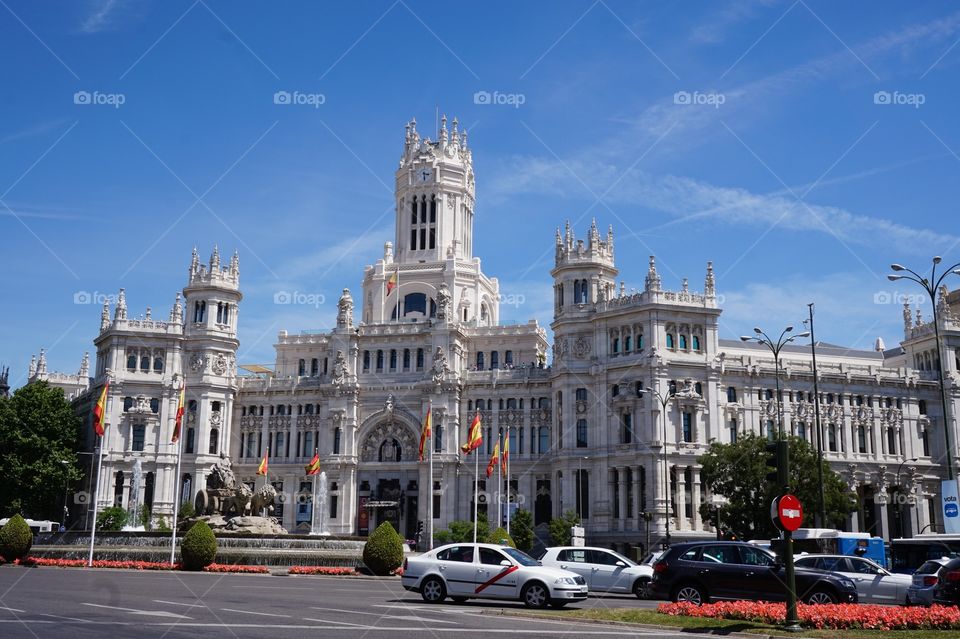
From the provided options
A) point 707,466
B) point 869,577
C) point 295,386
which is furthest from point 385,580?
point 295,386

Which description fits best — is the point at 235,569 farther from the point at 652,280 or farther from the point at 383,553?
the point at 652,280

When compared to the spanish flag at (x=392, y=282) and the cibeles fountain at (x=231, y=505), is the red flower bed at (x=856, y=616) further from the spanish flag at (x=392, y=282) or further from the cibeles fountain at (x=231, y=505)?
the spanish flag at (x=392, y=282)

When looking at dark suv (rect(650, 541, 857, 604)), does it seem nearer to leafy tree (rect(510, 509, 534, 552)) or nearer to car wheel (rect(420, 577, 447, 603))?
car wheel (rect(420, 577, 447, 603))

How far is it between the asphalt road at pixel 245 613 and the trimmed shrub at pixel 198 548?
8.13m

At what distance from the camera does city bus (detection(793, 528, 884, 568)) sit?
4134cm

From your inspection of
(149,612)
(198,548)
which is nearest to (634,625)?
(149,612)

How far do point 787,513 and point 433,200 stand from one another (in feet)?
283

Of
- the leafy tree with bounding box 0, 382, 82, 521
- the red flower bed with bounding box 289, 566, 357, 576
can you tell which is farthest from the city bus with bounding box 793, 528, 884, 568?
the leafy tree with bounding box 0, 382, 82, 521

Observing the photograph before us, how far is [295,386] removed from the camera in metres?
92.9

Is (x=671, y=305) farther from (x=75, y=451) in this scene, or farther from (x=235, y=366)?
(x=75, y=451)

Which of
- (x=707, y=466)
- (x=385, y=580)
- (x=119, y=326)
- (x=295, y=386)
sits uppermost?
(x=119, y=326)

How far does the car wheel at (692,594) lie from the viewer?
25359 mm

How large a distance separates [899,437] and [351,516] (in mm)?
50291

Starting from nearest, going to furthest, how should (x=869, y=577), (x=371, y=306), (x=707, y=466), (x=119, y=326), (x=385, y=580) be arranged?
(x=869, y=577), (x=385, y=580), (x=707, y=466), (x=119, y=326), (x=371, y=306)
